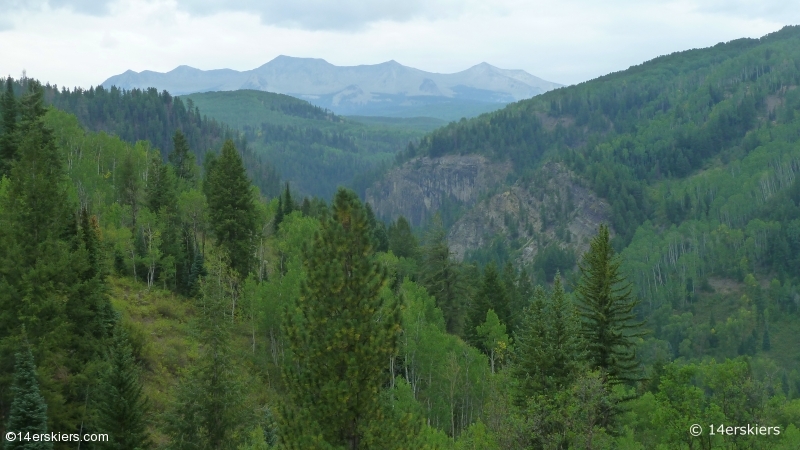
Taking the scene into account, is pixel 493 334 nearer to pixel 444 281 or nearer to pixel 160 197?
pixel 444 281

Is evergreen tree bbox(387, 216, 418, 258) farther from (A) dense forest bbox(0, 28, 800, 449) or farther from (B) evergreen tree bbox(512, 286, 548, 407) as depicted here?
(B) evergreen tree bbox(512, 286, 548, 407)

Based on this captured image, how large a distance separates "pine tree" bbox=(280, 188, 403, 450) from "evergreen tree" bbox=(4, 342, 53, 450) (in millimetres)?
9782

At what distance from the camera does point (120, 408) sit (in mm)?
24703

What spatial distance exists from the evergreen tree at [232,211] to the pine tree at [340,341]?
29.9 m

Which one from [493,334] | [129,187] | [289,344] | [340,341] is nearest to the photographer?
[340,341]

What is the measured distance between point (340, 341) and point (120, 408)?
11088 millimetres

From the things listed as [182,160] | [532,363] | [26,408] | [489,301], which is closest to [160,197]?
[489,301]

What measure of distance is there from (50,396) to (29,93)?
37.4m

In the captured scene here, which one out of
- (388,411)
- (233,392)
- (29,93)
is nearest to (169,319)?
(233,392)

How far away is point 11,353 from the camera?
25.3 m

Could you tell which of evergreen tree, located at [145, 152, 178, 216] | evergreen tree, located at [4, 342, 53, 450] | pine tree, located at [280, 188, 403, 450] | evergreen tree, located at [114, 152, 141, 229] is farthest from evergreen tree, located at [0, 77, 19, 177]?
pine tree, located at [280, 188, 403, 450]

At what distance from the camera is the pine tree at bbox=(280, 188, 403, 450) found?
17.9 metres

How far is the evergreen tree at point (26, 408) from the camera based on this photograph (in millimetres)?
22609

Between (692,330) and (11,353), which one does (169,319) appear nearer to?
(11,353)
